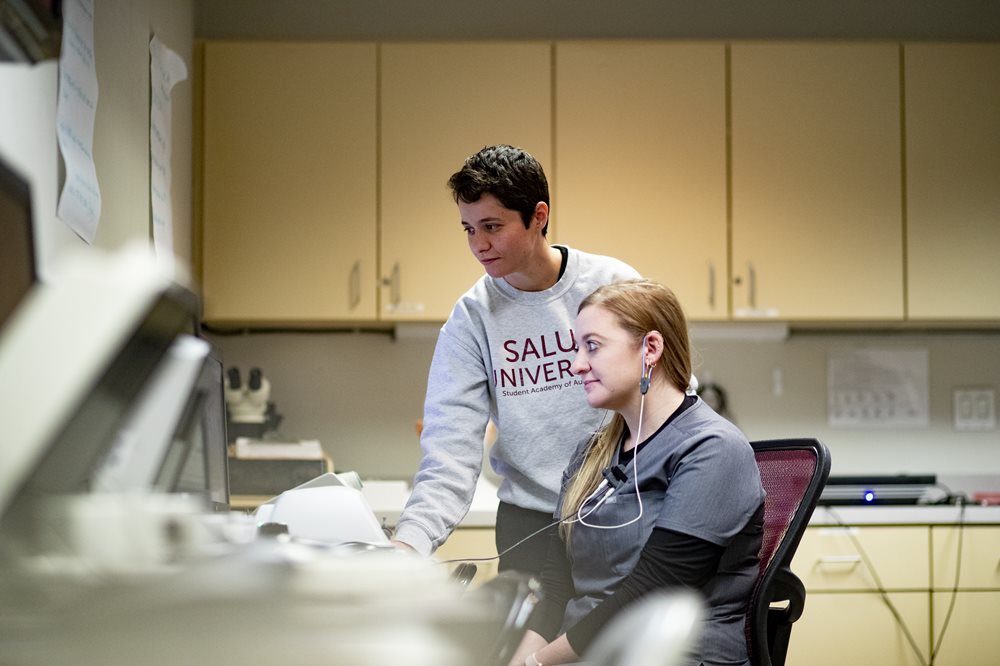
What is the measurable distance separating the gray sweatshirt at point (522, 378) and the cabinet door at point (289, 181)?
1416 millimetres

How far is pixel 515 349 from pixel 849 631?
1718mm

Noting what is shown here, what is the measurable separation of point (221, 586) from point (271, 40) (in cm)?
329

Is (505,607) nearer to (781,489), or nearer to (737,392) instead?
(781,489)

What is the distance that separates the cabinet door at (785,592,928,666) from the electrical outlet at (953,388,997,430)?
34.7 inches

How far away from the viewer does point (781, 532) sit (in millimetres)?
1727

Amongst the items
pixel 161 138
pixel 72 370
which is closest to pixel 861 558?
pixel 161 138

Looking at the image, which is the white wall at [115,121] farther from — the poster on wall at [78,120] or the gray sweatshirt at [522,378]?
the gray sweatshirt at [522,378]

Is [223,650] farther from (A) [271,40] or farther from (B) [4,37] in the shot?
(A) [271,40]

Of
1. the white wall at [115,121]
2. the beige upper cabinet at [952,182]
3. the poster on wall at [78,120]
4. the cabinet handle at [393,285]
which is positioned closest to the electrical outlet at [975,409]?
the beige upper cabinet at [952,182]

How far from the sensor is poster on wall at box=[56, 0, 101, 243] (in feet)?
5.44

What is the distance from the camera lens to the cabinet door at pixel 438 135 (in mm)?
3207

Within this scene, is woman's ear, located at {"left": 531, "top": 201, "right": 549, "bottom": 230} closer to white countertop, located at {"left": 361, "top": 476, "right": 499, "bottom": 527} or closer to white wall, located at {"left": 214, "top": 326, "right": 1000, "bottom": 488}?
white countertop, located at {"left": 361, "top": 476, "right": 499, "bottom": 527}

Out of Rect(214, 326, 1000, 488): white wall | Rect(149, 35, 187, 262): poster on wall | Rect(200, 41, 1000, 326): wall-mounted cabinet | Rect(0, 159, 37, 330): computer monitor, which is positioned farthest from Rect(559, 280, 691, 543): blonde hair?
Rect(214, 326, 1000, 488): white wall

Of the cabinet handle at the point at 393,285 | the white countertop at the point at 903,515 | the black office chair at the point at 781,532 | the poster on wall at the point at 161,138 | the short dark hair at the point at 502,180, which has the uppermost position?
the poster on wall at the point at 161,138
